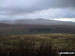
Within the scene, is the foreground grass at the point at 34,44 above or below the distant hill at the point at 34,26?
below

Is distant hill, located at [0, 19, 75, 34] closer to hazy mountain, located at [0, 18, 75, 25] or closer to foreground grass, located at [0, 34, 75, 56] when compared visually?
hazy mountain, located at [0, 18, 75, 25]

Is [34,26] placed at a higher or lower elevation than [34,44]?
higher

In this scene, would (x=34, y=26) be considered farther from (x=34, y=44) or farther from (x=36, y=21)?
(x=34, y=44)

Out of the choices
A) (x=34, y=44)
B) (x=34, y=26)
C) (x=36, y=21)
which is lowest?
(x=34, y=44)

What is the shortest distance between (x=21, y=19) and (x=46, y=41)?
807mm

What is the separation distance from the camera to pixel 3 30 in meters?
4.23

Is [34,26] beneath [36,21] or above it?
beneath

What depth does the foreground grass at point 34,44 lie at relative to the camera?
4180mm

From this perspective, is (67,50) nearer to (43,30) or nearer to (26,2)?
(43,30)

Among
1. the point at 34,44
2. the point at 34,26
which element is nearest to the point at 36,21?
the point at 34,26

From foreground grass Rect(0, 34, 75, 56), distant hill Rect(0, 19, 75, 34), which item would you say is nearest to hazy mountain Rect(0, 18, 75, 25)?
distant hill Rect(0, 19, 75, 34)

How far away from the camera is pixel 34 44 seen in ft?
14.0

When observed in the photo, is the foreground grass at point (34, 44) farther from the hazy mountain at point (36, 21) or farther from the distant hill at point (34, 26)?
the hazy mountain at point (36, 21)

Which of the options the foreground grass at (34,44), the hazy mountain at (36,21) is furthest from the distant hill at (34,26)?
the foreground grass at (34,44)
